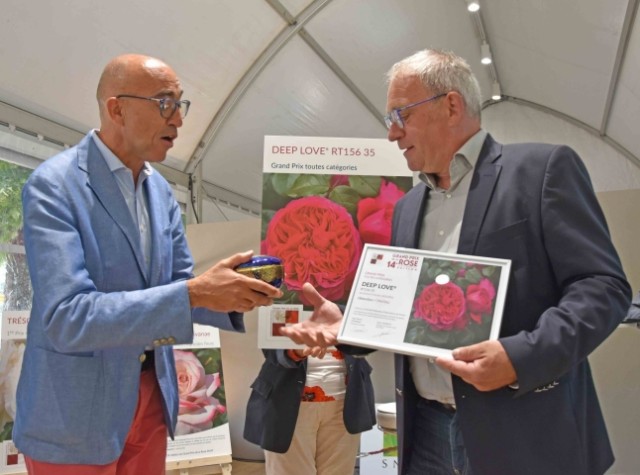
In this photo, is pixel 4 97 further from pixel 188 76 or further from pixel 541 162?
pixel 541 162

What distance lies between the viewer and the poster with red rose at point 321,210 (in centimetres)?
236

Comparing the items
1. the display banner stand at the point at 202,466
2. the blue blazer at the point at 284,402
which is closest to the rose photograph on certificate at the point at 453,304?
the blue blazer at the point at 284,402

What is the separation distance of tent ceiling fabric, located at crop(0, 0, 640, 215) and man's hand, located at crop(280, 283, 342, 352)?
3.00 meters

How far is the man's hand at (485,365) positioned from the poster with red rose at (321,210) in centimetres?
118

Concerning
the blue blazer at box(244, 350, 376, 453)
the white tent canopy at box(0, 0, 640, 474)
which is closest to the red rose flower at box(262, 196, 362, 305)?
the blue blazer at box(244, 350, 376, 453)

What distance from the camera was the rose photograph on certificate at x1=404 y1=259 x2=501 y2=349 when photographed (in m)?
1.25

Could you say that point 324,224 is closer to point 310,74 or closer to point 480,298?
point 480,298

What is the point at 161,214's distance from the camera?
164 cm

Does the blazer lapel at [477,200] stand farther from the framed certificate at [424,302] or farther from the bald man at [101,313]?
the bald man at [101,313]

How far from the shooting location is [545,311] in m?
1.26

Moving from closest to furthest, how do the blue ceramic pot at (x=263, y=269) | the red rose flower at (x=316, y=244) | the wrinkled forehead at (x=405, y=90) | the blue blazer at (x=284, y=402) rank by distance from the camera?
1. the blue ceramic pot at (x=263, y=269)
2. the wrinkled forehead at (x=405, y=90)
3. the red rose flower at (x=316, y=244)
4. the blue blazer at (x=284, y=402)

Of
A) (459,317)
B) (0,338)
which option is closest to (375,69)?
(0,338)

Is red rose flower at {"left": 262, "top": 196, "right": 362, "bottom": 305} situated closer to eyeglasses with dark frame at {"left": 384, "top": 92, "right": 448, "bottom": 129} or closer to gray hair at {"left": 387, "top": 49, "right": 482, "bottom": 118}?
eyeglasses with dark frame at {"left": 384, "top": 92, "right": 448, "bottom": 129}

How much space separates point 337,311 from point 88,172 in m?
0.81
